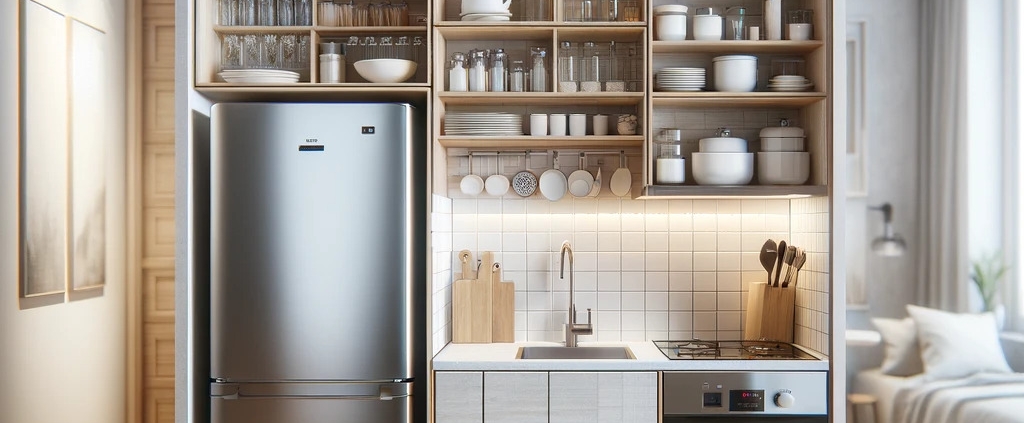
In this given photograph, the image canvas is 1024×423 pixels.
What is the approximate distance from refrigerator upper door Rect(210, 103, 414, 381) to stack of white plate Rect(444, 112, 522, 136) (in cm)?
30

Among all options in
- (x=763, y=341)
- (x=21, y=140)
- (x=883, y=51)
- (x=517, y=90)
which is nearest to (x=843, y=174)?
(x=883, y=51)

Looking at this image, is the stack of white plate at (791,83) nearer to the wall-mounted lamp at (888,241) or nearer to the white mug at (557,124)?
the wall-mounted lamp at (888,241)

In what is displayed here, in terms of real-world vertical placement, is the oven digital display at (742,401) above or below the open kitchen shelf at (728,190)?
below

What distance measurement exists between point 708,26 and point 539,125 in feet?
2.32

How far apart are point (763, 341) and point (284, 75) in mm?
2026

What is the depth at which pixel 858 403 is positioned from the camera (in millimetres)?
2852

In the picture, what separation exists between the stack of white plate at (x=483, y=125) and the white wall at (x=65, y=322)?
5.03 ft

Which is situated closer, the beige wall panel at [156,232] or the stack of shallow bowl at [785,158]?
the stack of shallow bowl at [785,158]

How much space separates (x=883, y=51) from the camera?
2742 millimetres

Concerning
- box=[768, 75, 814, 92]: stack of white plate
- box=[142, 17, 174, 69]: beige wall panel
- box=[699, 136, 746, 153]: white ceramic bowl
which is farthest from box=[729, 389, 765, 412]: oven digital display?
box=[142, 17, 174, 69]: beige wall panel

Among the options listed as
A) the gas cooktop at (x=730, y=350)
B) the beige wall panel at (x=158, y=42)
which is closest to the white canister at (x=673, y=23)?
the gas cooktop at (x=730, y=350)

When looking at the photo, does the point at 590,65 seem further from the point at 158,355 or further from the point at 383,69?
the point at 158,355

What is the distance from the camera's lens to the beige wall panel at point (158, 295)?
3.70 m

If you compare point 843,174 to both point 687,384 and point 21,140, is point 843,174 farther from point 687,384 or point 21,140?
→ point 21,140
